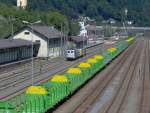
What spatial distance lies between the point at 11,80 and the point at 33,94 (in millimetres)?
27518

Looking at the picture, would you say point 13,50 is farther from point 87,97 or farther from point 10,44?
point 87,97

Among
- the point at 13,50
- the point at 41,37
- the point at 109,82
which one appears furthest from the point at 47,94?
the point at 41,37

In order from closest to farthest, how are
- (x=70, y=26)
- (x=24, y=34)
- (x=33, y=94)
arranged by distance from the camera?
(x=33, y=94) → (x=24, y=34) → (x=70, y=26)

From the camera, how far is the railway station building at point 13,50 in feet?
276

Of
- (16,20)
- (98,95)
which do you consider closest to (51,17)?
(16,20)

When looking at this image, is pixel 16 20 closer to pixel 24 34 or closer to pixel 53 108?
pixel 24 34

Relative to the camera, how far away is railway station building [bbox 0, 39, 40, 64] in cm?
8419

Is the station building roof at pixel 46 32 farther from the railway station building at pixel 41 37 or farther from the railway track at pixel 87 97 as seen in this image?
the railway track at pixel 87 97

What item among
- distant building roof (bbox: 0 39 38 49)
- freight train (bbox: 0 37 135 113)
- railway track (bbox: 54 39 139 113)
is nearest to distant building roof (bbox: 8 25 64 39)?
distant building roof (bbox: 0 39 38 49)

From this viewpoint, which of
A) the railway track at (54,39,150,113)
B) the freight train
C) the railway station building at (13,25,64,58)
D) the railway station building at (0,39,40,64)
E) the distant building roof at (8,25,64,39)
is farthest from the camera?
the railway station building at (13,25,64,58)

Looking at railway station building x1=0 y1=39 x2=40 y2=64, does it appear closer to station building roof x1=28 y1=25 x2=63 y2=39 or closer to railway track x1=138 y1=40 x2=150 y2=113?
station building roof x1=28 y1=25 x2=63 y2=39

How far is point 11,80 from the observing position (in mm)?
67438

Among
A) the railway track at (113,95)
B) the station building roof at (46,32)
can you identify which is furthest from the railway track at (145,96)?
the station building roof at (46,32)

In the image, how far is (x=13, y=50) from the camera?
9019 cm
